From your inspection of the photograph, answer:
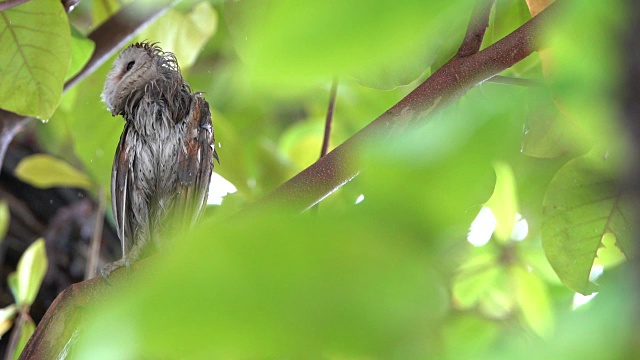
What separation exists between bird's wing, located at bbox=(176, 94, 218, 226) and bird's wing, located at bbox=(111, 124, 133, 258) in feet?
0.37

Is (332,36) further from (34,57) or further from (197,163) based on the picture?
(197,163)

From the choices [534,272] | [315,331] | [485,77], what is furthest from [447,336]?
[534,272]

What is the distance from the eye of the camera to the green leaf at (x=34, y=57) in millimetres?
1129

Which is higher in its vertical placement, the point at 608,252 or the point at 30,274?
the point at 30,274

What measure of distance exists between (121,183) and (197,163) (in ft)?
0.54

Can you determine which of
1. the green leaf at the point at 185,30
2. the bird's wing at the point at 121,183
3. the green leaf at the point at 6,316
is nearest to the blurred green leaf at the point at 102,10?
the green leaf at the point at 185,30

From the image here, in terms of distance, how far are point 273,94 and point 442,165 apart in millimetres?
48

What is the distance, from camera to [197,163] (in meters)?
1.48

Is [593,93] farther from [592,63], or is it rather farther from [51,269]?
[51,269]

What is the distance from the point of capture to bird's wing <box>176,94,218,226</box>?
1476mm

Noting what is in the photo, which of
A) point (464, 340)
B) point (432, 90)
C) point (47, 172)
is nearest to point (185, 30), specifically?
point (47, 172)

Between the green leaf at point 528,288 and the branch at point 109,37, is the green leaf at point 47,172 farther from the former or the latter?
the green leaf at point 528,288

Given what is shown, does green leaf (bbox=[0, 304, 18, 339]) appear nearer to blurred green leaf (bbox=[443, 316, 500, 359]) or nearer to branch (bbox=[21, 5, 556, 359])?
branch (bbox=[21, 5, 556, 359])

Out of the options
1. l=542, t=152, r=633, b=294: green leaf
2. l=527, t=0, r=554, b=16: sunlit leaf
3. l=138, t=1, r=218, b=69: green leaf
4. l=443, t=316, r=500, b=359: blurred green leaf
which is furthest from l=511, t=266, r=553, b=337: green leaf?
l=138, t=1, r=218, b=69: green leaf
